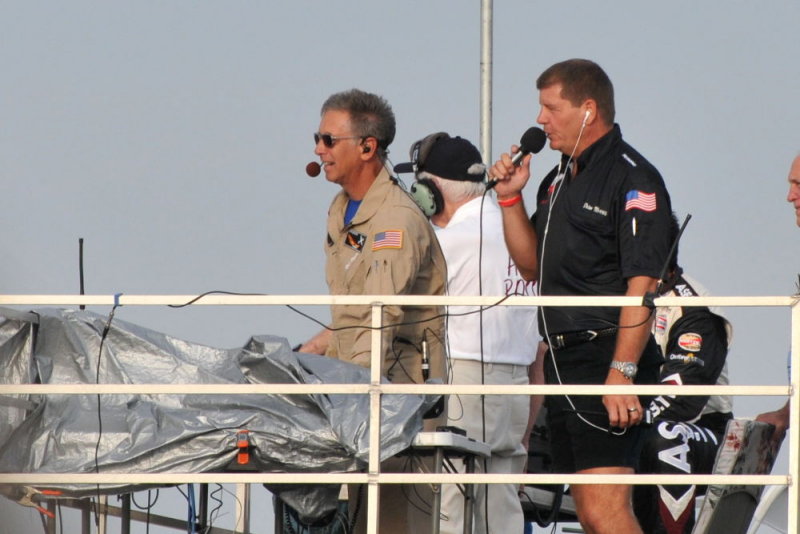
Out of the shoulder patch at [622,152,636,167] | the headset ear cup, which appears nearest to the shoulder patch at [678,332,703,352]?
the headset ear cup

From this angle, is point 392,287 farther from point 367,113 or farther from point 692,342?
point 692,342

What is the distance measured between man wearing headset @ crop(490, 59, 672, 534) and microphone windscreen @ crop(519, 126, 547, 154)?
7 centimetres

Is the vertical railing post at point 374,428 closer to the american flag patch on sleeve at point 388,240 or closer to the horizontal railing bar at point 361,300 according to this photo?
the horizontal railing bar at point 361,300

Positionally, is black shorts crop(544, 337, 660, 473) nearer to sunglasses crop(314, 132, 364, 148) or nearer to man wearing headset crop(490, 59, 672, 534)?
man wearing headset crop(490, 59, 672, 534)

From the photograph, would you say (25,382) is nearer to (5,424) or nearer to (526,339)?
(5,424)

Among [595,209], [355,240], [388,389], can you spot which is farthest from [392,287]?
[595,209]

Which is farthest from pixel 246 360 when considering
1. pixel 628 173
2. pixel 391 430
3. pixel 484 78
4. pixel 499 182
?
pixel 484 78

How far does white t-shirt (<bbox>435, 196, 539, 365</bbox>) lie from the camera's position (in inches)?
240

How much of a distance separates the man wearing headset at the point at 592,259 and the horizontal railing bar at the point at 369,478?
6.9 inches

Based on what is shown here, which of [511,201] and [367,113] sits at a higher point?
[367,113]

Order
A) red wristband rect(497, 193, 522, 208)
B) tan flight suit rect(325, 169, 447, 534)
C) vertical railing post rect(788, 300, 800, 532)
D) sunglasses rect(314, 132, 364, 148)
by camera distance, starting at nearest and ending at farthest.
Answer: vertical railing post rect(788, 300, 800, 532), red wristband rect(497, 193, 522, 208), tan flight suit rect(325, 169, 447, 534), sunglasses rect(314, 132, 364, 148)

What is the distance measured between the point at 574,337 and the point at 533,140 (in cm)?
71

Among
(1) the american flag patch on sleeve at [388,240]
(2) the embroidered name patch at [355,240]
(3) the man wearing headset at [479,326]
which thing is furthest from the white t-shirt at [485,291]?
(1) the american flag patch on sleeve at [388,240]

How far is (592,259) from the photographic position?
4703mm
